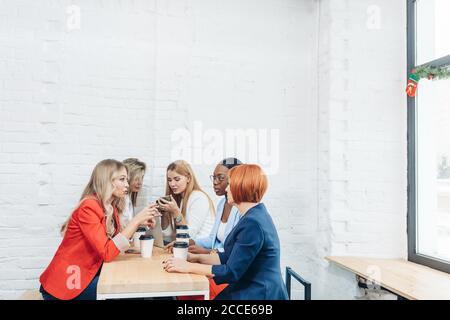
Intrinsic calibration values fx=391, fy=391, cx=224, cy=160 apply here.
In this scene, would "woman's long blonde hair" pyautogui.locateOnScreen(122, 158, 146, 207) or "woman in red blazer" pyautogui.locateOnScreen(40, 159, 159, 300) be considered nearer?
"woman in red blazer" pyautogui.locateOnScreen(40, 159, 159, 300)

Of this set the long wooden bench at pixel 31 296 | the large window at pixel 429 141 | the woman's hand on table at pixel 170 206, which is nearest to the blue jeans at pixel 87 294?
the long wooden bench at pixel 31 296

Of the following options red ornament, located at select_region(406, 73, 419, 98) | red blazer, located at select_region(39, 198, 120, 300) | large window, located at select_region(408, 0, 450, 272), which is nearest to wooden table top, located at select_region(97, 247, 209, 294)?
red blazer, located at select_region(39, 198, 120, 300)

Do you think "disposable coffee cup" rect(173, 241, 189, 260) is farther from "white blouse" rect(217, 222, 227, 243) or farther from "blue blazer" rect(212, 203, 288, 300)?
"white blouse" rect(217, 222, 227, 243)

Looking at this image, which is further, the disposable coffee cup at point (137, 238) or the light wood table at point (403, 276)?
the disposable coffee cup at point (137, 238)

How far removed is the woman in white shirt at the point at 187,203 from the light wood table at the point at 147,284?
67 cm

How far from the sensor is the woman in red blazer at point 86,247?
179cm

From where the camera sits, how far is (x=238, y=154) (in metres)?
2.61

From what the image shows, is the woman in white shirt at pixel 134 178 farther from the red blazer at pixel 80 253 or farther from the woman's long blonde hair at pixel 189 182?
the red blazer at pixel 80 253

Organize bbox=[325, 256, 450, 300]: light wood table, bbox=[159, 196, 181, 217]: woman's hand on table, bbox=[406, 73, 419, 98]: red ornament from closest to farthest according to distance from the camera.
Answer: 1. bbox=[325, 256, 450, 300]: light wood table
2. bbox=[159, 196, 181, 217]: woman's hand on table
3. bbox=[406, 73, 419, 98]: red ornament

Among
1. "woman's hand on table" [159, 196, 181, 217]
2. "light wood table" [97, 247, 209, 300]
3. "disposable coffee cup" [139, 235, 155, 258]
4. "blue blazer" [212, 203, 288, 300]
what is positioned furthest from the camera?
"woman's hand on table" [159, 196, 181, 217]

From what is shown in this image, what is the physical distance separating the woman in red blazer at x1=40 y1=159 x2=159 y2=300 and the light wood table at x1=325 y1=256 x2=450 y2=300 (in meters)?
1.16

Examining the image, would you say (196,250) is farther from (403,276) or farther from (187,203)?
(403,276)

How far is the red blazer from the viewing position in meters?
1.78
